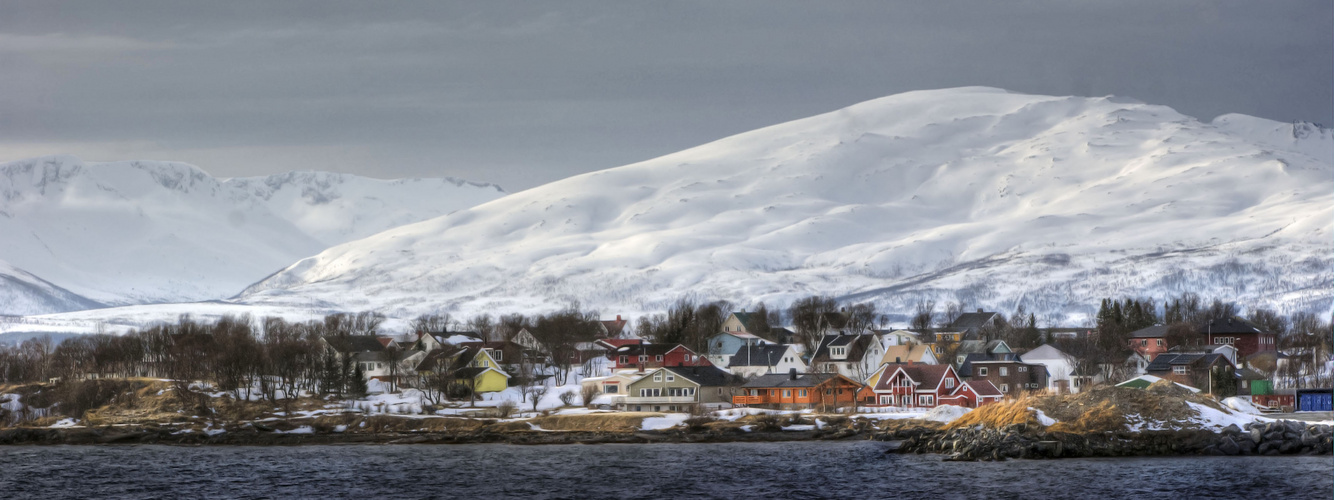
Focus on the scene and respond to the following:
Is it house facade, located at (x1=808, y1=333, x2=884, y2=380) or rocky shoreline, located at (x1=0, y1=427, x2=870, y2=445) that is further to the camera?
house facade, located at (x1=808, y1=333, x2=884, y2=380)

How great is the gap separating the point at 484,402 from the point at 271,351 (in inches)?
808

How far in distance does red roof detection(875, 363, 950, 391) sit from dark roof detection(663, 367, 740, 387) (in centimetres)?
1162

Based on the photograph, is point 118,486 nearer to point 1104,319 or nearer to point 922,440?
point 922,440

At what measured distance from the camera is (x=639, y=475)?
80750 millimetres

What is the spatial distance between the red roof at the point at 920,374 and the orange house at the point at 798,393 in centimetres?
239

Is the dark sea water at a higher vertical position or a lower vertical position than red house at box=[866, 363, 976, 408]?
lower

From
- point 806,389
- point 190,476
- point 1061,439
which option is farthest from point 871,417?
point 190,476

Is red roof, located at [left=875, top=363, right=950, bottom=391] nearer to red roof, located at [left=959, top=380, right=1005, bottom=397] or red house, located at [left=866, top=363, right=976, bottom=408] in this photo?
red house, located at [left=866, top=363, right=976, bottom=408]

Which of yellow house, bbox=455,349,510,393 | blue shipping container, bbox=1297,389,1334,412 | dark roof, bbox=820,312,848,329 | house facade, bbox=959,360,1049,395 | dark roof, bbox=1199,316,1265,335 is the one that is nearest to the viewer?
blue shipping container, bbox=1297,389,1334,412

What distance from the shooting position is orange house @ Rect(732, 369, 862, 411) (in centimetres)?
12094

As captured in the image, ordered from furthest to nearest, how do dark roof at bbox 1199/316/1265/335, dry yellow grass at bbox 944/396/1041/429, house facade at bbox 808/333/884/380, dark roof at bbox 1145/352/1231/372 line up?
dark roof at bbox 1199/316/1265/335 → house facade at bbox 808/333/884/380 → dark roof at bbox 1145/352/1231/372 → dry yellow grass at bbox 944/396/1041/429

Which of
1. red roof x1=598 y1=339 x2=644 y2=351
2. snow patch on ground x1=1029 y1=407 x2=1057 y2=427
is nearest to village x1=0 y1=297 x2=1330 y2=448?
red roof x1=598 y1=339 x2=644 y2=351

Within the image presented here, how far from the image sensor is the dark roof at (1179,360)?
432 feet

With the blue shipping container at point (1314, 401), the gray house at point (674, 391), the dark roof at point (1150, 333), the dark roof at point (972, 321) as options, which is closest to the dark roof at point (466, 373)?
the gray house at point (674, 391)
